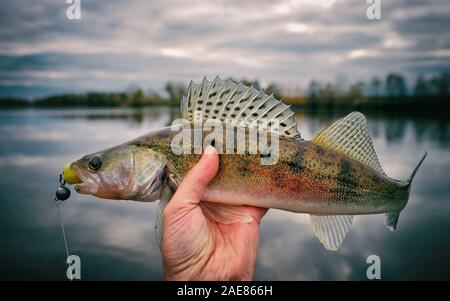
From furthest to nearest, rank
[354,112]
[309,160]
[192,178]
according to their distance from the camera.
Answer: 1. [354,112]
2. [309,160]
3. [192,178]

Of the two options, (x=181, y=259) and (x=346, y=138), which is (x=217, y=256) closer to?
(x=181, y=259)

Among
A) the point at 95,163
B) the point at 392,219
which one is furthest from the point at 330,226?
the point at 95,163

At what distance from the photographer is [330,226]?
3252 millimetres

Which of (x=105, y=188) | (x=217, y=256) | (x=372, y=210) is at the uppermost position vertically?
(x=105, y=188)

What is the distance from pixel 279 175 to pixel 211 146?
56 cm

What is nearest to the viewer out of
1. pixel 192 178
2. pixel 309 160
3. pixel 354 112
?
pixel 192 178

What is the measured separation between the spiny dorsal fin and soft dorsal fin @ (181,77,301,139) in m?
0.73

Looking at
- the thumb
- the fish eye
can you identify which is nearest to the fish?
the fish eye

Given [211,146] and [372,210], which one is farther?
[372,210]

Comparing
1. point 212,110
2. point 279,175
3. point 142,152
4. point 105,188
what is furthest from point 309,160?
point 105,188

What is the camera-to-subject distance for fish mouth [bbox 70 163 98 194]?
9.68 feet

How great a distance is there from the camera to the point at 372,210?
10.4 feet

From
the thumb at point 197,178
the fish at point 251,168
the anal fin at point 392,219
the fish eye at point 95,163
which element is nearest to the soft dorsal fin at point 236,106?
the fish at point 251,168

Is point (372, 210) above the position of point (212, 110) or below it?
below
